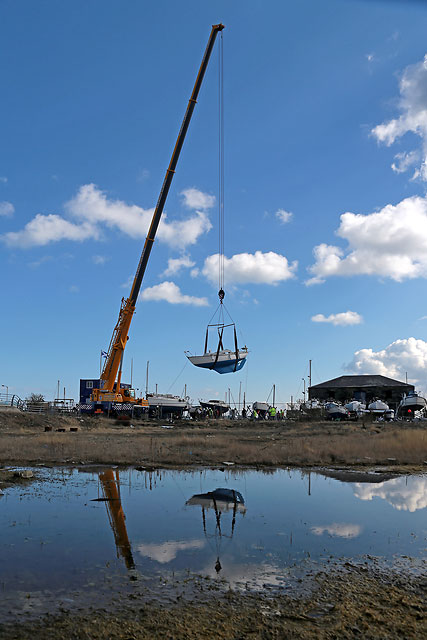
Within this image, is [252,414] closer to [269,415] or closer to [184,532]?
[269,415]

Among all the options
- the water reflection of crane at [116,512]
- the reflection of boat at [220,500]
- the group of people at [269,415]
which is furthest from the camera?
the group of people at [269,415]

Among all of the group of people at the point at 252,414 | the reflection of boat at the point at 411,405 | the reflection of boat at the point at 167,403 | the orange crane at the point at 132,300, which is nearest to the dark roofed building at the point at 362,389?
the reflection of boat at the point at 411,405

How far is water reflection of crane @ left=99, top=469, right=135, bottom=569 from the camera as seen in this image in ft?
24.1

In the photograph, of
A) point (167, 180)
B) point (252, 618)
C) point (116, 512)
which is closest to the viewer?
point (252, 618)

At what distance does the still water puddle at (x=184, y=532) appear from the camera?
614 centimetres

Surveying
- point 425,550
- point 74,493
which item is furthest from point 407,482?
point 74,493

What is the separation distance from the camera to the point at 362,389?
3228 inches

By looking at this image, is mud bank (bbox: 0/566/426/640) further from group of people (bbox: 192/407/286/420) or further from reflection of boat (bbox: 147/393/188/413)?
reflection of boat (bbox: 147/393/188/413)

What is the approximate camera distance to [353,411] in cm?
5984

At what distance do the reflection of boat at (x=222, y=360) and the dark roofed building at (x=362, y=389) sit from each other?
54673 millimetres

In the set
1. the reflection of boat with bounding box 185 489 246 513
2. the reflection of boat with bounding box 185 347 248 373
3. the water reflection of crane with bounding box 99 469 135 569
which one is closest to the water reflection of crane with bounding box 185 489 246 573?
the reflection of boat with bounding box 185 489 246 513

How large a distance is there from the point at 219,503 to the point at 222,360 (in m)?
19.6

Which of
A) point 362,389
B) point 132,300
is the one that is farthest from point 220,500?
point 362,389

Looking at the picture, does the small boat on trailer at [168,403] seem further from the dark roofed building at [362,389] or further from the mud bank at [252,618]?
the mud bank at [252,618]
